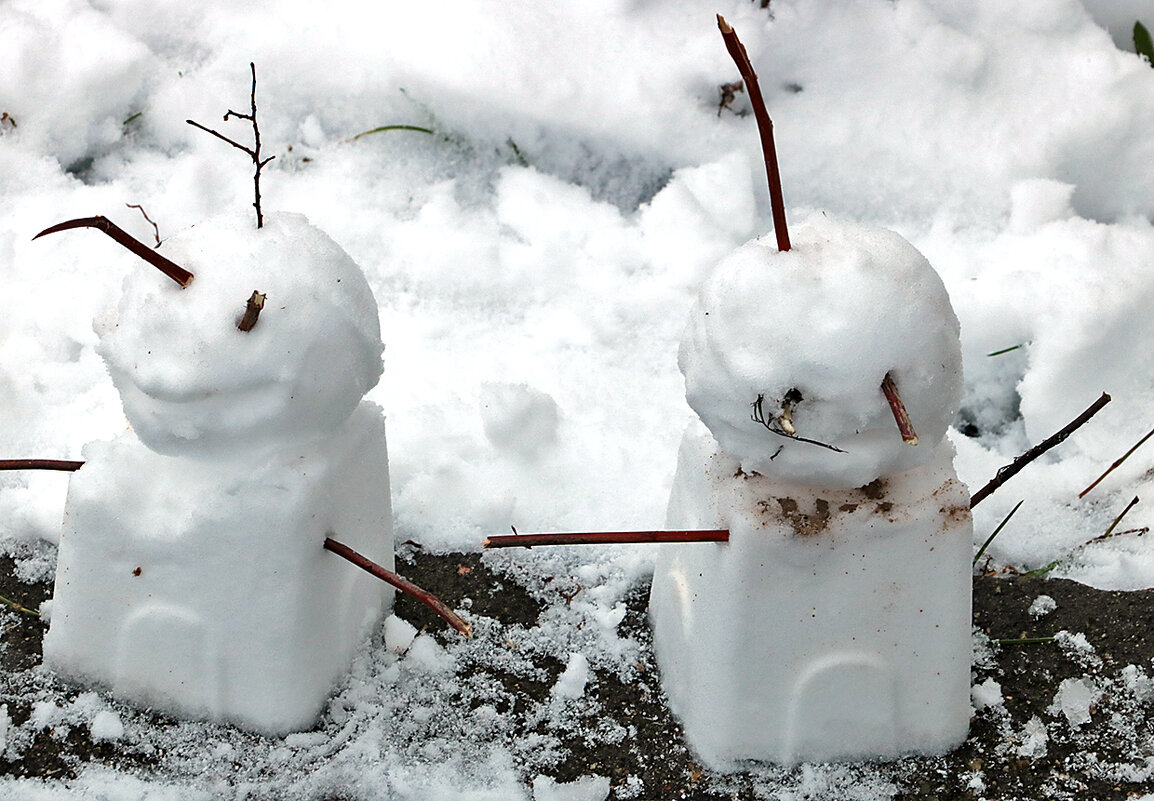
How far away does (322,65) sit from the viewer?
255 centimetres

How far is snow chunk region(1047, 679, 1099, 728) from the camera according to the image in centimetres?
169

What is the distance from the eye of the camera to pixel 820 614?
1.55 metres

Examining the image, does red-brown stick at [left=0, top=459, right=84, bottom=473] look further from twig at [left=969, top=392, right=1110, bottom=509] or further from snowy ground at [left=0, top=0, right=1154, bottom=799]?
twig at [left=969, top=392, right=1110, bottom=509]

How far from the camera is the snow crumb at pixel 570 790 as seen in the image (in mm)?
1606

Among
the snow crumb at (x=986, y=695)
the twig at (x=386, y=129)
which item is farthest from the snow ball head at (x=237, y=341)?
the twig at (x=386, y=129)

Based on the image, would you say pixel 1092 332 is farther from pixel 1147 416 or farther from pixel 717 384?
pixel 717 384

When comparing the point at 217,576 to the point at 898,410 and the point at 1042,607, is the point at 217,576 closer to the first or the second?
the point at 898,410

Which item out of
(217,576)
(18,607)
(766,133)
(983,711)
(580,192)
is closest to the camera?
(766,133)

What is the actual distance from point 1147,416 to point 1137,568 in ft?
1.05

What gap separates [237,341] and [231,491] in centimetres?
→ 18

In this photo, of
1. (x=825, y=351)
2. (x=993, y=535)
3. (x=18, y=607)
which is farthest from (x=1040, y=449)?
(x=18, y=607)

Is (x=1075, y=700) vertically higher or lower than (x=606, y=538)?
lower

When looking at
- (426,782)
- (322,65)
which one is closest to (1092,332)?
(426,782)

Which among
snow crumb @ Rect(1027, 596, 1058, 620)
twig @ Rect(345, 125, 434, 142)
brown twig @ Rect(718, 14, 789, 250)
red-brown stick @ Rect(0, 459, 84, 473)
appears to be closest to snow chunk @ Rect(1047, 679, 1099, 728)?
snow crumb @ Rect(1027, 596, 1058, 620)
